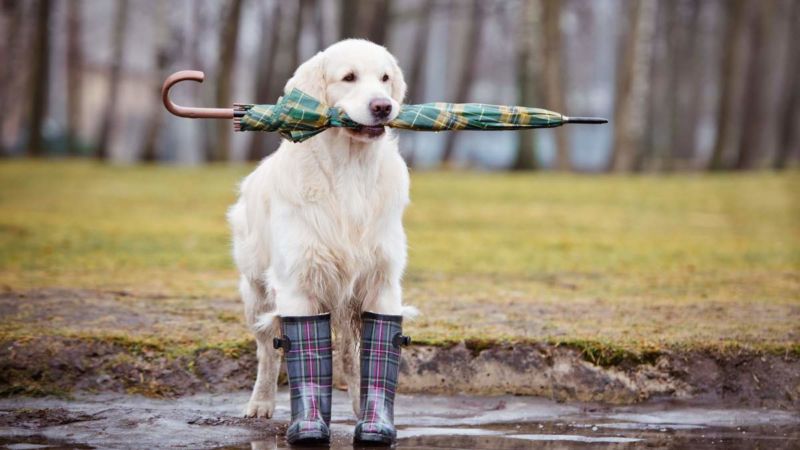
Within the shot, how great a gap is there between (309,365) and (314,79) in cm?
139

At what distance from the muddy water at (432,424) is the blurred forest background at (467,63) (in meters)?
19.9

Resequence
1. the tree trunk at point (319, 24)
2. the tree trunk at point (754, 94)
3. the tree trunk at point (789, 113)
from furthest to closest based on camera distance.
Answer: the tree trunk at point (319, 24)
the tree trunk at point (789, 113)
the tree trunk at point (754, 94)

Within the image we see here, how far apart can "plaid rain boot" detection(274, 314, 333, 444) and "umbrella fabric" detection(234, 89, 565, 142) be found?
0.90 meters

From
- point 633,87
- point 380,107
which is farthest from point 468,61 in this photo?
point 380,107

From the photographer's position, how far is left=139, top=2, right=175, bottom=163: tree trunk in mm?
30594

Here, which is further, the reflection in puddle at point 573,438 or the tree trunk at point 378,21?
the tree trunk at point 378,21

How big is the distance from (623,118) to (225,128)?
954 centimetres

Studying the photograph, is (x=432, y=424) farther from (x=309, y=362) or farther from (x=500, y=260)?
(x=500, y=260)

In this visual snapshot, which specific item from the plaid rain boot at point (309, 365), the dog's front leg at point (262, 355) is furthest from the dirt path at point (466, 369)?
the plaid rain boot at point (309, 365)

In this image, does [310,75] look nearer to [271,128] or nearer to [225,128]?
[271,128]

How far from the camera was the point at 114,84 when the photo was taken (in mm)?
36500

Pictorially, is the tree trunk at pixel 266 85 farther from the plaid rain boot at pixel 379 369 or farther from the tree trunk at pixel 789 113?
the plaid rain boot at pixel 379 369

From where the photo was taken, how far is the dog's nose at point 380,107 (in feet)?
19.4

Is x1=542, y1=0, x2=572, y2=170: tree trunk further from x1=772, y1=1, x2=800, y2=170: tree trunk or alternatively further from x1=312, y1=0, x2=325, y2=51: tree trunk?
x1=312, y1=0, x2=325, y2=51: tree trunk
